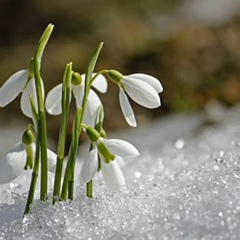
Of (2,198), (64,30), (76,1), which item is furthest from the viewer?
(76,1)

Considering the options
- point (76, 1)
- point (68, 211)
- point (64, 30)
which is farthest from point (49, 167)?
point (76, 1)

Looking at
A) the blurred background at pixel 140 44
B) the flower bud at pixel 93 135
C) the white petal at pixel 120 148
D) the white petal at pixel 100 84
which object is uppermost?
the white petal at pixel 100 84

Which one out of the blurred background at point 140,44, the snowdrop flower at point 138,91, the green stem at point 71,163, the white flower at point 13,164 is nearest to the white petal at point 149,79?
the snowdrop flower at point 138,91

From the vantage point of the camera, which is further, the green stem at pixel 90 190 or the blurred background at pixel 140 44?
the blurred background at pixel 140 44

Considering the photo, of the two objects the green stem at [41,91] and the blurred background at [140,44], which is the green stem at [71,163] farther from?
the blurred background at [140,44]

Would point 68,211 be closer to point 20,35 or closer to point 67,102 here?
point 67,102

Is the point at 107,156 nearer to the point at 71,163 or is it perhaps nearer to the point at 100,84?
the point at 71,163

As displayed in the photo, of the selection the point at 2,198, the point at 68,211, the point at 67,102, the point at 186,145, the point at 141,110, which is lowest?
the point at 141,110

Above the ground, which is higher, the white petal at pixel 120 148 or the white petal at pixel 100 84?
the white petal at pixel 100 84
